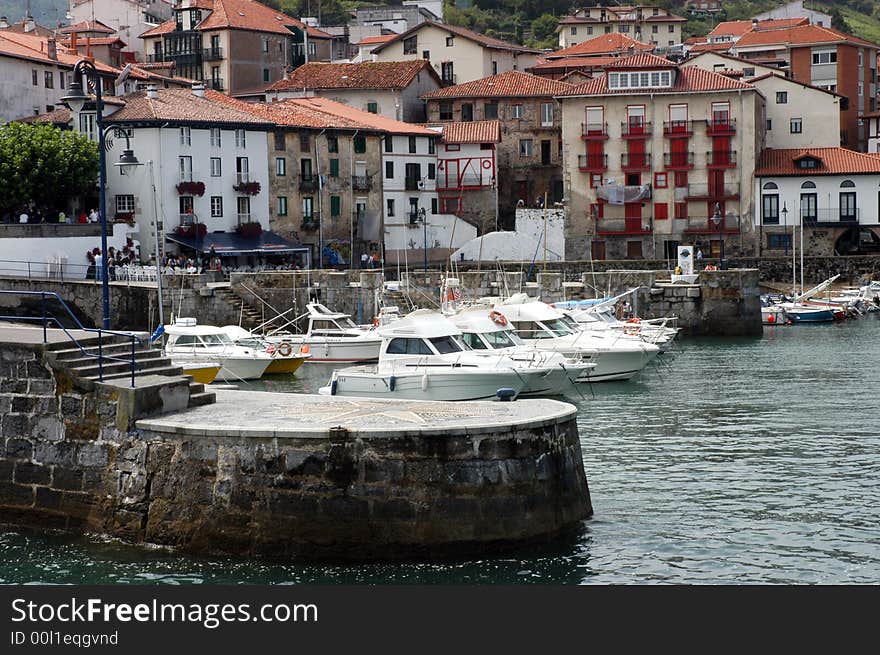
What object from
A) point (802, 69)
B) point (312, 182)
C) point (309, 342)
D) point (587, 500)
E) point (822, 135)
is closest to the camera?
point (587, 500)

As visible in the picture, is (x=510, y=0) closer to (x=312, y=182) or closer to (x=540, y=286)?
(x=312, y=182)

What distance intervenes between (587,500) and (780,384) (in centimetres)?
2300

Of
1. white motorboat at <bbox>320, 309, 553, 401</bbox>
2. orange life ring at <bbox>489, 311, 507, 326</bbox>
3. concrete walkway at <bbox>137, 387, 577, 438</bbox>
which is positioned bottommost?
white motorboat at <bbox>320, 309, 553, 401</bbox>

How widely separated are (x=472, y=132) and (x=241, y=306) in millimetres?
33663

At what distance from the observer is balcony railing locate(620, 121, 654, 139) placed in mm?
87375

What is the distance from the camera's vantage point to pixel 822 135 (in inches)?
3656

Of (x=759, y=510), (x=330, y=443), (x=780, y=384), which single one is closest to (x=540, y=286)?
(x=780, y=384)

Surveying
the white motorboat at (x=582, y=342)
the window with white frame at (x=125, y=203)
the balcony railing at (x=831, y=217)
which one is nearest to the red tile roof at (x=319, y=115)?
the window with white frame at (x=125, y=203)

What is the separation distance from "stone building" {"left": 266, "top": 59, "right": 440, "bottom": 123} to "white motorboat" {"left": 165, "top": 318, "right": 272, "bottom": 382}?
48.1 metres

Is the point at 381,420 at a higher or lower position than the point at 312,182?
lower

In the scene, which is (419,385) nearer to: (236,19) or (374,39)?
(236,19)

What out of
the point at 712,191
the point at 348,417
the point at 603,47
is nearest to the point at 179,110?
the point at 712,191

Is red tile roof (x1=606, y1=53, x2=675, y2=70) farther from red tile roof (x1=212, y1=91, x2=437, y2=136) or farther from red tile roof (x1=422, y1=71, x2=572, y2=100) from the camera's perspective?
red tile roof (x1=212, y1=91, x2=437, y2=136)

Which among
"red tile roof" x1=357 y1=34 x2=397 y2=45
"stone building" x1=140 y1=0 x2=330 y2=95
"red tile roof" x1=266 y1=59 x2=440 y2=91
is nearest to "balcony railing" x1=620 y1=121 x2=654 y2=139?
"red tile roof" x1=266 y1=59 x2=440 y2=91
